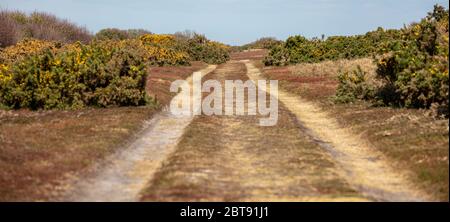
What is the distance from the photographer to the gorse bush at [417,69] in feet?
67.8

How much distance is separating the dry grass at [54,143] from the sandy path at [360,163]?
6568mm

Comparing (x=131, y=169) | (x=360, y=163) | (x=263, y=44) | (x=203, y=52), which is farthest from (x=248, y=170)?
(x=263, y=44)

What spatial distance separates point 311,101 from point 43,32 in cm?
5530

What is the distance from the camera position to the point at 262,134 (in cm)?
1922

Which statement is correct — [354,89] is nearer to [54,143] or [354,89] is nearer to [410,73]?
[410,73]

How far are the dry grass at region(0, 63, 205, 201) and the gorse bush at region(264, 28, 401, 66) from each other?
42700mm

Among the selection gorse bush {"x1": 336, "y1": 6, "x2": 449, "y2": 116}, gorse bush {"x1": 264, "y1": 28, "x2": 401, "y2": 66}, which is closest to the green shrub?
gorse bush {"x1": 336, "y1": 6, "x2": 449, "y2": 116}

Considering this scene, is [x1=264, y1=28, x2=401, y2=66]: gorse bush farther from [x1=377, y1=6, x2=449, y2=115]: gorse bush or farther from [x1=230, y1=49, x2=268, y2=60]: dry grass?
[x1=377, y1=6, x2=449, y2=115]: gorse bush

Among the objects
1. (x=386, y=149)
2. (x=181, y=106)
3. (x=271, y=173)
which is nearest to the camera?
(x=271, y=173)

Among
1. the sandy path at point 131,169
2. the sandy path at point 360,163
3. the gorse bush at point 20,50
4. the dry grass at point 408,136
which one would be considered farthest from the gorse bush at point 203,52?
the sandy path at point 131,169

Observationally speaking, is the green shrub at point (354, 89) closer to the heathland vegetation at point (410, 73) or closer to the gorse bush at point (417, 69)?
the heathland vegetation at point (410, 73)

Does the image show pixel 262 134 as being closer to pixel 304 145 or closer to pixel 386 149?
pixel 304 145

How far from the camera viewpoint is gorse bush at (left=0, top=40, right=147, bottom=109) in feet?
81.8
